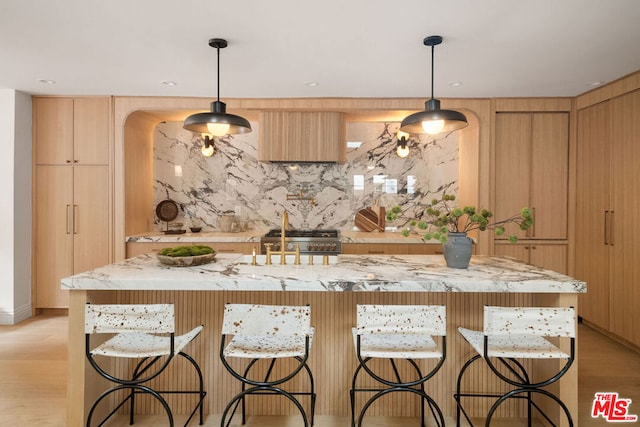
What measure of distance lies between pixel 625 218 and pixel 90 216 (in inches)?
205

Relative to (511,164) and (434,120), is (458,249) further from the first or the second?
(511,164)

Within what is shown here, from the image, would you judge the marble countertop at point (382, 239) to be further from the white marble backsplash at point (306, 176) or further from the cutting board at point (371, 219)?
the white marble backsplash at point (306, 176)

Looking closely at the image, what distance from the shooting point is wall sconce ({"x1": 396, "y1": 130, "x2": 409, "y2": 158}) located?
15.8 feet

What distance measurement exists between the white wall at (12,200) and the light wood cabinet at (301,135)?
7.98 feet

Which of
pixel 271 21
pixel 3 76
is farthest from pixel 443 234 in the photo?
pixel 3 76

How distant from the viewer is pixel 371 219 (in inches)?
190

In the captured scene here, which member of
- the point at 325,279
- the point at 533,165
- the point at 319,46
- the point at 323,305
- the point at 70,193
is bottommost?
the point at 323,305

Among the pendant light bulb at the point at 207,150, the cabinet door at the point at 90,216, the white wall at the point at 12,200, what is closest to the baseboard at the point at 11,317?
the white wall at the point at 12,200

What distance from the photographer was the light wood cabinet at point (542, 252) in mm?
4312

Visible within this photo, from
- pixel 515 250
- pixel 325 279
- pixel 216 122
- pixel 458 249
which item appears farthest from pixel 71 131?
pixel 515 250

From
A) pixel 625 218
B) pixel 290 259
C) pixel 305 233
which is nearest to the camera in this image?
pixel 290 259

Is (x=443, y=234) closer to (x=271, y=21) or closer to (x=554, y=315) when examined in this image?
(x=554, y=315)

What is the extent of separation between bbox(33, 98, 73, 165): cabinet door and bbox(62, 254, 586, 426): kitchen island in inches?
101

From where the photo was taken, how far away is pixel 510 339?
2100 mm
